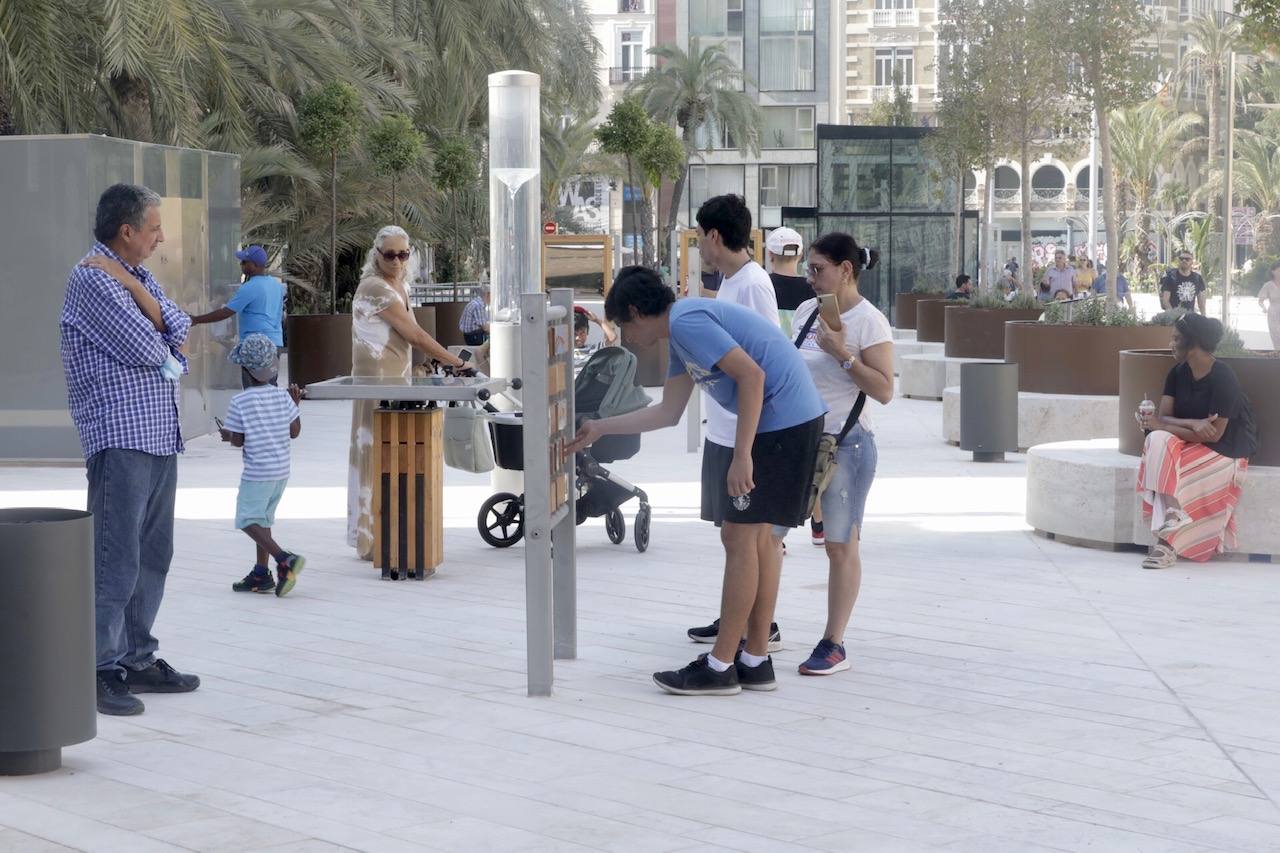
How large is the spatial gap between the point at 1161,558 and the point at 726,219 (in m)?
3.73

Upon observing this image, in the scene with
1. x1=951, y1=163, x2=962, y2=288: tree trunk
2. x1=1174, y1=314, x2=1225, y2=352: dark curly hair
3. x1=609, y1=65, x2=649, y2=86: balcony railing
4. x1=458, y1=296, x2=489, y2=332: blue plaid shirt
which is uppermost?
x1=609, y1=65, x2=649, y2=86: balcony railing

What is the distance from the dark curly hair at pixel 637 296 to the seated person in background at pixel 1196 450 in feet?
13.5

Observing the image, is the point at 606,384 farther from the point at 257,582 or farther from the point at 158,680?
the point at 158,680

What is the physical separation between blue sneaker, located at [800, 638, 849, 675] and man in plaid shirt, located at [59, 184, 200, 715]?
7.85ft

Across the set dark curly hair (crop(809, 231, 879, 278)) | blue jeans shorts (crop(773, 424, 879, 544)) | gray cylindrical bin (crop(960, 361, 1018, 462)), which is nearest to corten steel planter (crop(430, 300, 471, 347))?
gray cylindrical bin (crop(960, 361, 1018, 462))

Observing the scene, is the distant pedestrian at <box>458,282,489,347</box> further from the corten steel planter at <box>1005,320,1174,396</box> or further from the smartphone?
the smartphone

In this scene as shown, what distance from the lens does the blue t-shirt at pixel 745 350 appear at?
19.7ft

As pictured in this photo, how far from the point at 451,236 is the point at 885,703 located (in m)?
28.1

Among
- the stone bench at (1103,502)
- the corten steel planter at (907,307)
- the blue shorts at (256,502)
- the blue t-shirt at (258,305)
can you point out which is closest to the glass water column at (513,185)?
the blue t-shirt at (258,305)

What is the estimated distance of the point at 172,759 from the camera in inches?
215

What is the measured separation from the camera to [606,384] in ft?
31.3

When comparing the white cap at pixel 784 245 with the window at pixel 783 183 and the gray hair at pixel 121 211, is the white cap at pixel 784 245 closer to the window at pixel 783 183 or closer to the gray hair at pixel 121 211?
the gray hair at pixel 121 211

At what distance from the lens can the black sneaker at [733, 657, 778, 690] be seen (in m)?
6.48

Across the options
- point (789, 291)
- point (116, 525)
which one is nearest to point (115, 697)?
point (116, 525)
